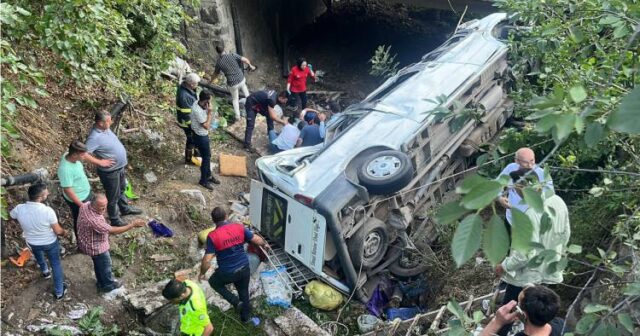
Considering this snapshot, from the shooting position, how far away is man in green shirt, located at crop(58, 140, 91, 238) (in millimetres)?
5922

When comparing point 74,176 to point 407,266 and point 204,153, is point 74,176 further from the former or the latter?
point 407,266

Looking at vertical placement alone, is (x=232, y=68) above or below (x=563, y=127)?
below

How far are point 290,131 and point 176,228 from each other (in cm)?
251

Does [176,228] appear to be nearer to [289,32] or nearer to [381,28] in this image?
[289,32]

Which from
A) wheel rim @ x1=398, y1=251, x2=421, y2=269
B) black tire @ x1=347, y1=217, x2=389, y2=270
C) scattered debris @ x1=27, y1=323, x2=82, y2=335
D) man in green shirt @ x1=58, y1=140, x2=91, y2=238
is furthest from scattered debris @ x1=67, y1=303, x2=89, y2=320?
wheel rim @ x1=398, y1=251, x2=421, y2=269

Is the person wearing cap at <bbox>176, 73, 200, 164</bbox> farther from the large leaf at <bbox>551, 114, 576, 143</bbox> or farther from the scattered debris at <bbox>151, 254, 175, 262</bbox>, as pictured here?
the large leaf at <bbox>551, 114, 576, 143</bbox>

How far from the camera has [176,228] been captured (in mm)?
7543

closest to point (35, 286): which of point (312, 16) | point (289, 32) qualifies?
point (289, 32)

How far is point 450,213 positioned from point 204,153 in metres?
6.33

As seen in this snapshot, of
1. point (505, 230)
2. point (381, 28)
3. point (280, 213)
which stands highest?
point (505, 230)

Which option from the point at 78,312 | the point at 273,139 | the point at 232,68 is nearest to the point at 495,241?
the point at 78,312

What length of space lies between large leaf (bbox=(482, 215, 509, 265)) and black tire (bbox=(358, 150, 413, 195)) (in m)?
4.17

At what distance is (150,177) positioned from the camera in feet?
27.2

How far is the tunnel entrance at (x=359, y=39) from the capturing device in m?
13.6
